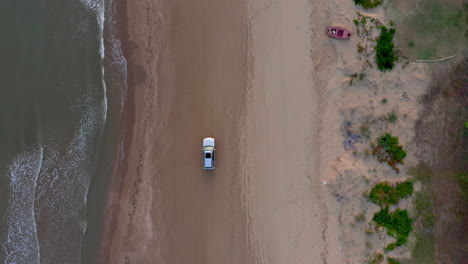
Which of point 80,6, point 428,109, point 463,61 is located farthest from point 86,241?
point 463,61

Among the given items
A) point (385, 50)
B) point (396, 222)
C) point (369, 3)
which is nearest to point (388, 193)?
point (396, 222)

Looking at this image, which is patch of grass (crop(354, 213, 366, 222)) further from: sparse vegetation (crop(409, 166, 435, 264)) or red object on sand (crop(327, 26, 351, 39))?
red object on sand (crop(327, 26, 351, 39))

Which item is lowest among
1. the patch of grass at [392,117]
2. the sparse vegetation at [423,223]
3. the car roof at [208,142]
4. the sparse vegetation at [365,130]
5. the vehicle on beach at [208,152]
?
the sparse vegetation at [423,223]

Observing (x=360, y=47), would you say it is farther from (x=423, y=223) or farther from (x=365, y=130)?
(x=423, y=223)

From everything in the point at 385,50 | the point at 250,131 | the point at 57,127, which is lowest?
the point at 250,131

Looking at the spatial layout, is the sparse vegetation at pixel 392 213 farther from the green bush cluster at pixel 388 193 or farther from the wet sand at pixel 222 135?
the wet sand at pixel 222 135

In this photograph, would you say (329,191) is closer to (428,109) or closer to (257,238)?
(257,238)

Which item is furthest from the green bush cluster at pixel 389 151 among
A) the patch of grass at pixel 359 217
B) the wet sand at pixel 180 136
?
the wet sand at pixel 180 136
